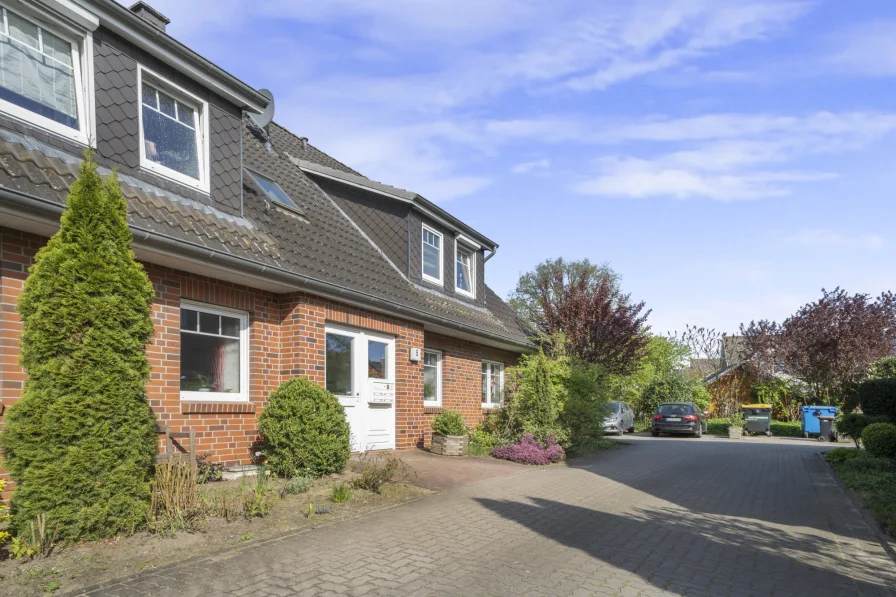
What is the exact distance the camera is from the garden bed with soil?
15.8 ft

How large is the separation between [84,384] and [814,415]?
84.3ft

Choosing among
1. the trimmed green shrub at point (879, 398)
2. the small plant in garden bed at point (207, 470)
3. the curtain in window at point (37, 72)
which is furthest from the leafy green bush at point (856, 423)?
the curtain in window at point (37, 72)

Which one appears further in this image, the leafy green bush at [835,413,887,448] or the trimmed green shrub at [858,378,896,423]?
the trimmed green shrub at [858,378,896,423]

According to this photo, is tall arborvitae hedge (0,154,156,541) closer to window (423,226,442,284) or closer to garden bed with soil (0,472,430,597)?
garden bed with soil (0,472,430,597)

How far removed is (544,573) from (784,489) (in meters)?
6.91

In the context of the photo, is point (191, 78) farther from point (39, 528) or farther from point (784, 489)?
point (784, 489)

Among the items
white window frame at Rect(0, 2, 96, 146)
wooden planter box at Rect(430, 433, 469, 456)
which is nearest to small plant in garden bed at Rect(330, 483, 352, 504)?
white window frame at Rect(0, 2, 96, 146)

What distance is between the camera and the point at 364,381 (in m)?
11.9

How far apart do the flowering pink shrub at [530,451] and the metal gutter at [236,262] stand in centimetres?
283

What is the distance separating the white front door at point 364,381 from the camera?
37.3 feet

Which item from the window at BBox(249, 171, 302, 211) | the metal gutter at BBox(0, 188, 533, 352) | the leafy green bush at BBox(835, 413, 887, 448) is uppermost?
the window at BBox(249, 171, 302, 211)

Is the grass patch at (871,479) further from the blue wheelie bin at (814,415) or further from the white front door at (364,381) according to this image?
the blue wheelie bin at (814,415)

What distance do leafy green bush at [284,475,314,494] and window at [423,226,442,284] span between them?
302 inches

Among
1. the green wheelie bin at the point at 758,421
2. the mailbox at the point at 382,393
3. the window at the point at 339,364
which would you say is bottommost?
the green wheelie bin at the point at 758,421
